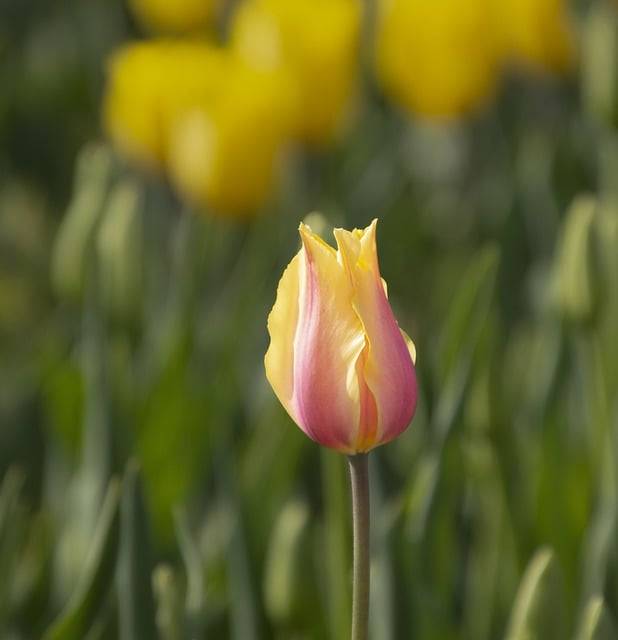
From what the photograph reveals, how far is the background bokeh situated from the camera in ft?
2.68

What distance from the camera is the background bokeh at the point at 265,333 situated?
818mm

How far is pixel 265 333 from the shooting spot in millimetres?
1371

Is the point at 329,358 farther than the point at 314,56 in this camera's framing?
No

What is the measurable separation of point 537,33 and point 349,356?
1.21 meters

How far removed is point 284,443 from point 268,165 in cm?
46

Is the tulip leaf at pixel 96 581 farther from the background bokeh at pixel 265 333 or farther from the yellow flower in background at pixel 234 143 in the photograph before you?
the yellow flower in background at pixel 234 143

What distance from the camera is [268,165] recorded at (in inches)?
55.9

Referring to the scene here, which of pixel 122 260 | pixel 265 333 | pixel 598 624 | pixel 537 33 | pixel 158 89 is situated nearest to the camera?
pixel 598 624

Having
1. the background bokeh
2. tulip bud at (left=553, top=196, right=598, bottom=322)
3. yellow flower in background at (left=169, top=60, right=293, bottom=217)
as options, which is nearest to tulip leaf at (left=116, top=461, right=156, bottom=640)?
the background bokeh

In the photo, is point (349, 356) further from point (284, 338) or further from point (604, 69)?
point (604, 69)

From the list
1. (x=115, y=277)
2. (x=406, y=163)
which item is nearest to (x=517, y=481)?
(x=115, y=277)

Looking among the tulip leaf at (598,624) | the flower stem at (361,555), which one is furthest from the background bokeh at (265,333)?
the flower stem at (361,555)

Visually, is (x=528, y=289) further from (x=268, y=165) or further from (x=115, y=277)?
(x=115, y=277)

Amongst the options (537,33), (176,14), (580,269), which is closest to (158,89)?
(537,33)
